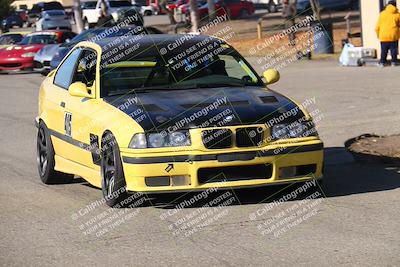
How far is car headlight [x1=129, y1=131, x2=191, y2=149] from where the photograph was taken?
7.93 metres

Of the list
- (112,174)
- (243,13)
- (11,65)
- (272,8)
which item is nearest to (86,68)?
(112,174)

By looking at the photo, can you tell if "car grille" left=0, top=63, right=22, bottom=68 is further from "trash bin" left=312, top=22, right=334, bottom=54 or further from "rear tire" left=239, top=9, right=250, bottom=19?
"rear tire" left=239, top=9, right=250, bottom=19

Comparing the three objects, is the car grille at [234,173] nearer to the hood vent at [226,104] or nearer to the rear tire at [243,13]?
the hood vent at [226,104]

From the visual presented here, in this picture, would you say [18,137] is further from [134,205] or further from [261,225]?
[261,225]

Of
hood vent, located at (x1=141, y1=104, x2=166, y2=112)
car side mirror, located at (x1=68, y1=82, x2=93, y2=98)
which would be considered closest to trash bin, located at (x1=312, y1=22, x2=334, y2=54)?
car side mirror, located at (x1=68, y1=82, x2=93, y2=98)

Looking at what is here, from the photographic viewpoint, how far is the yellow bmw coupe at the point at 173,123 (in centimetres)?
795

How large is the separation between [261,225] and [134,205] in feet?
4.73

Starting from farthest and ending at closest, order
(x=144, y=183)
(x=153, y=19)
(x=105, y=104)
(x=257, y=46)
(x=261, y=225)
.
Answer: (x=153, y=19)
(x=257, y=46)
(x=105, y=104)
(x=144, y=183)
(x=261, y=225)

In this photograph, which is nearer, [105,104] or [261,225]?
[261,225]

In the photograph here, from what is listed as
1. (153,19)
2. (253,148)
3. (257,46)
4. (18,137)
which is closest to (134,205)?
(253,148)

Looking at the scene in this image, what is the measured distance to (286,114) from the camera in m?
8.32

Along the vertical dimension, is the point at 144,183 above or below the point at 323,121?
above

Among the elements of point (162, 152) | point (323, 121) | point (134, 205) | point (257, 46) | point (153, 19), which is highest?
point (162, 152)

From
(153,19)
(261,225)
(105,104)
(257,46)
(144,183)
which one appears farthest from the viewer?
(153,19)
